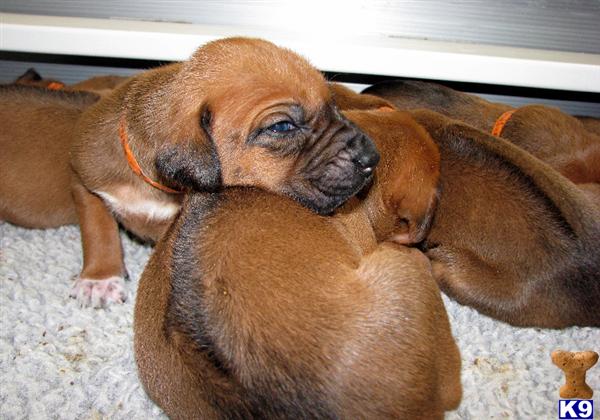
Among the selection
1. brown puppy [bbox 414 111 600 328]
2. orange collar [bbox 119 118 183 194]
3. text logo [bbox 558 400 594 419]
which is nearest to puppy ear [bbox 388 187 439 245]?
brown puppy [bbox 414 111 600 328]

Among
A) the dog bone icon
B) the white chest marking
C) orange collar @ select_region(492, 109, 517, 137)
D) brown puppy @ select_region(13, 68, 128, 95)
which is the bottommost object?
the dog bone icon

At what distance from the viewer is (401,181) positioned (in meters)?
2.98

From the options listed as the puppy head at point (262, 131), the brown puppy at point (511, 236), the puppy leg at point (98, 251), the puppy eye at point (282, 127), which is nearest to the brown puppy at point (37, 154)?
the puppy leg at point (98, 251)

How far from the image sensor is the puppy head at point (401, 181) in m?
2.99

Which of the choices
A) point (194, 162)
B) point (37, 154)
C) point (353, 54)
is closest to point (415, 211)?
point (194, 162)

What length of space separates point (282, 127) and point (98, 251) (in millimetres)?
1365

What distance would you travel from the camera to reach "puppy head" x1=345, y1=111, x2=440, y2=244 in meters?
2.99

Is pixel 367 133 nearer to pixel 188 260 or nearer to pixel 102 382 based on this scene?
pixel 188 260

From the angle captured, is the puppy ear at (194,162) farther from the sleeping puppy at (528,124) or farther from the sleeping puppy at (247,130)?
the sleeping puppy at (528,124)

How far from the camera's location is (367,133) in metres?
3.00

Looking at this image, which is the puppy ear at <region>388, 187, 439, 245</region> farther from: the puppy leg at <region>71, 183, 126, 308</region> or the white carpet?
the puppy leg at <region>71, 183, 126, 308</region>

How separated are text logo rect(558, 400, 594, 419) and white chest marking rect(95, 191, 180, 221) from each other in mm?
2016

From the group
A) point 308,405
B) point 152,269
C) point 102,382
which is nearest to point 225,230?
point 152,269

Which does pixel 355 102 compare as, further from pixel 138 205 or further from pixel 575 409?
pixel 575 409
